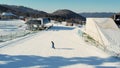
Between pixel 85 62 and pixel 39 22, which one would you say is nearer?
pixel 85 62

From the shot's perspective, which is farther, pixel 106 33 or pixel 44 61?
pixel 106 33

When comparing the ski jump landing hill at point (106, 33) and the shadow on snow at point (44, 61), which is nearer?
the shadow on snow at point (44, 61)

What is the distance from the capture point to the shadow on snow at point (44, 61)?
1493cm

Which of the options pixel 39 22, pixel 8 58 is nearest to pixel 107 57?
pixel 8 58

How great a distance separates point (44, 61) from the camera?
16.1 meters

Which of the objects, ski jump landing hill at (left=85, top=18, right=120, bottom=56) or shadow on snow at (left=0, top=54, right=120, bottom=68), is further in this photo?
ski jump landing hill at (left=85, top=18, right=120, bottom=56)

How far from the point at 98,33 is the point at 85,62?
44.4 feet

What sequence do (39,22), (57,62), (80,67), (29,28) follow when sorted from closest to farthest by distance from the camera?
1. (80,67)
2. (57,62)
3. (29,28)
4. (39,22)

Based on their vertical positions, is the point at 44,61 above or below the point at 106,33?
below

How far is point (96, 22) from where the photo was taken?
32.5 metres

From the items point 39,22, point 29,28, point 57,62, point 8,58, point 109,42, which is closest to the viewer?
point 57,62

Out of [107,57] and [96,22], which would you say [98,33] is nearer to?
[96,22]

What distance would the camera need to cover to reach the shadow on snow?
49.0 feet

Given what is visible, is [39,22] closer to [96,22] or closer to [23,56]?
[96,22]
